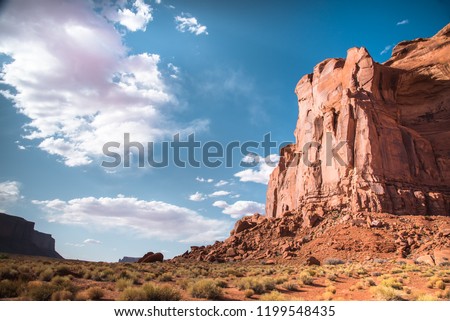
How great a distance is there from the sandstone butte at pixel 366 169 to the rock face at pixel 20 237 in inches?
4203

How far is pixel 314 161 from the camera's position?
51.2 metres

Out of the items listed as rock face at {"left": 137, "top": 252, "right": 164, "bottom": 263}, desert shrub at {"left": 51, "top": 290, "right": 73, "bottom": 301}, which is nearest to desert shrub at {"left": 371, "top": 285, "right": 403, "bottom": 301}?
desert shrub at {"left": 51, "top": 290, "right": 73, "bottom": 301}

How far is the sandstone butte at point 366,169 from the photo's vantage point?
116ft

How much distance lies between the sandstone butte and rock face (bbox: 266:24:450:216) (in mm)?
170

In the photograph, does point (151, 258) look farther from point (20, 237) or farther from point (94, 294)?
point (20, 237)

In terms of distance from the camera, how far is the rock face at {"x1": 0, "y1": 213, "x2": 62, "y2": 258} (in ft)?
384

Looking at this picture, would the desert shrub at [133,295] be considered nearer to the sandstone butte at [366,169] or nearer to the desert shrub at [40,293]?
the desert shrub at [40,293]
